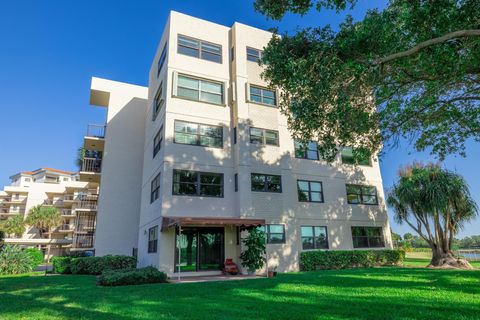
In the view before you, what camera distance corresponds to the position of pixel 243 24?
Result: 64.6 feet

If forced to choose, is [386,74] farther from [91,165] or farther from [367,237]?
[91,165]

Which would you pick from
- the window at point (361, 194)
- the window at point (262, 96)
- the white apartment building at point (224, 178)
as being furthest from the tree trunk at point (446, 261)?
the window at point (262, 96)

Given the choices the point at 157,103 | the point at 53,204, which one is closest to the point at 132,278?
the point at 157,103

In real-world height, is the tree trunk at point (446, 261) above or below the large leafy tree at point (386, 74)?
below

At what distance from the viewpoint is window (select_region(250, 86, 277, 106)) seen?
18.5 meters

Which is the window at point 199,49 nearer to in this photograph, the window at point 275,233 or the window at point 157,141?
the window at point 157,141

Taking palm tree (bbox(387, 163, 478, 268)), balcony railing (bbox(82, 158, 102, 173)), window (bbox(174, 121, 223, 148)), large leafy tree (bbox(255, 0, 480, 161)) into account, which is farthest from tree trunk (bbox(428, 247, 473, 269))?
balcony railing (bbox(82, 158, 102, 173))

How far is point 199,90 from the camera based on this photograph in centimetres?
1767

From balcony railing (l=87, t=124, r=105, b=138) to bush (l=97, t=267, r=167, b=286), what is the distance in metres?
16.1

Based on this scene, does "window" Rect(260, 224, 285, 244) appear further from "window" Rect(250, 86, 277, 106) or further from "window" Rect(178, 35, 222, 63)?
"window" Rect(178, 35, 222, 63)

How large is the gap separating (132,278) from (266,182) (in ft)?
27.8

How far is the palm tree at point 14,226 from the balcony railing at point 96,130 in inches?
1396

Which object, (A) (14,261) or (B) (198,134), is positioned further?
(A) (14,261)

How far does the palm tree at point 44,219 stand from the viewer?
48.2 meters
